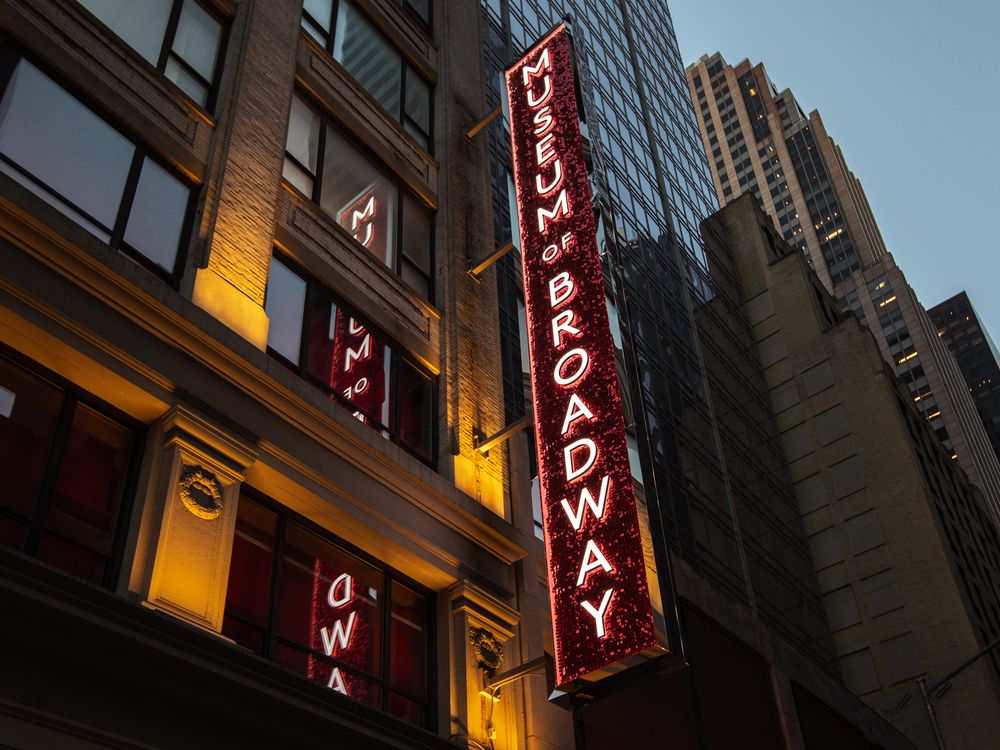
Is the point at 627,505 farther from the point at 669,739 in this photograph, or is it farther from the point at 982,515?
the point at 982,515

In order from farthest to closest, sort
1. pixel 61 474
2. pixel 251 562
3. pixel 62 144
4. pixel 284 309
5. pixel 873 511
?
1. pixel 873 511
2. pixel 284 309
3. pixel 62 144
4. pixel 251 562
5. pixel 61 474

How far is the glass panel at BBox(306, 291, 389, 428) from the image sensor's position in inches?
602

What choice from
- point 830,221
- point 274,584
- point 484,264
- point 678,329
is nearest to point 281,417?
point 274,584

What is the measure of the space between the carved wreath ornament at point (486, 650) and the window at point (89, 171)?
663 cm

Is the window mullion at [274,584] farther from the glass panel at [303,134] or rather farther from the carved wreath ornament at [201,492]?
the glass panel at [303,134]

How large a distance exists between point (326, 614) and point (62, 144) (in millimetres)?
6897

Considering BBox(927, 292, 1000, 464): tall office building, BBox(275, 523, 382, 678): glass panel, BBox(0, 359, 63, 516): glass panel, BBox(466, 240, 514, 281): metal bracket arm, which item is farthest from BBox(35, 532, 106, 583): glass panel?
BBox(927, 292, 1000, 464): tall office building

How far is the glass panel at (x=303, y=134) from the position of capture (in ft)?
56.2

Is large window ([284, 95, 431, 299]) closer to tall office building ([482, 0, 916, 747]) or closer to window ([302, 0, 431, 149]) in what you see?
window ([302, 0, 431, 149])

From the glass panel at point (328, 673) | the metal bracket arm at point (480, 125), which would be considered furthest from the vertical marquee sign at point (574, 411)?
the glass panel at point (328, 673)

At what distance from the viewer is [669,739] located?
1767 cm

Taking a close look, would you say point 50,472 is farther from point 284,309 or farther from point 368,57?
point 368,57

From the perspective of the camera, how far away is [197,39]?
16.0 meters

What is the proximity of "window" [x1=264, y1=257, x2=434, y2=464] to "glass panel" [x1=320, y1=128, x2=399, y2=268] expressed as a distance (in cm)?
203
